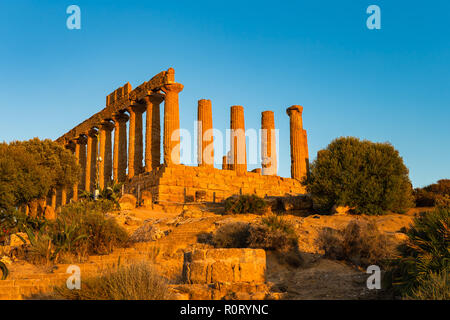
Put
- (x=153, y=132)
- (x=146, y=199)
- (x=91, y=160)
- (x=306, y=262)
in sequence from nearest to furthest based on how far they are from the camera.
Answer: (x=306, y=262)
(x=146, y=199)
(x=153, y=132)
(x=91, y=160)

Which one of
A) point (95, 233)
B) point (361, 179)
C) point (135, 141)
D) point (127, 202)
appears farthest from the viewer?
point (135, 141)

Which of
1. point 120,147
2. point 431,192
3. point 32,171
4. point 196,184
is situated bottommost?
point 431,192

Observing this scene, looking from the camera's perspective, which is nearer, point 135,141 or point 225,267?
point 225,267

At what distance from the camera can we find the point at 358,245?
13766mm

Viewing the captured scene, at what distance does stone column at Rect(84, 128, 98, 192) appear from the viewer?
145 feet

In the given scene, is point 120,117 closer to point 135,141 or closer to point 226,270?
point 135,141

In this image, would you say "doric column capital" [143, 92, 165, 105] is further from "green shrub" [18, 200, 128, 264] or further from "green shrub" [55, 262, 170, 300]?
"green shrub" [55, 262, 170, 300]

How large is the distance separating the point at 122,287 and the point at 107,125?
37637 millimetres

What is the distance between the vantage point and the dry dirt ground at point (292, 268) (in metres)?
10.3

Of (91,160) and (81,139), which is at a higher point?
(81,139)

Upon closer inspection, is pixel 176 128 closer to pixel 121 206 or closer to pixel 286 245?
pixel 121 206

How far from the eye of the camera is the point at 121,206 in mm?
28906

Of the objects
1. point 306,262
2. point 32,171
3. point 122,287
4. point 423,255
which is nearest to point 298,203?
point 306,262

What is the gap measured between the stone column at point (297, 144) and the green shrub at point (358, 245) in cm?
2569
